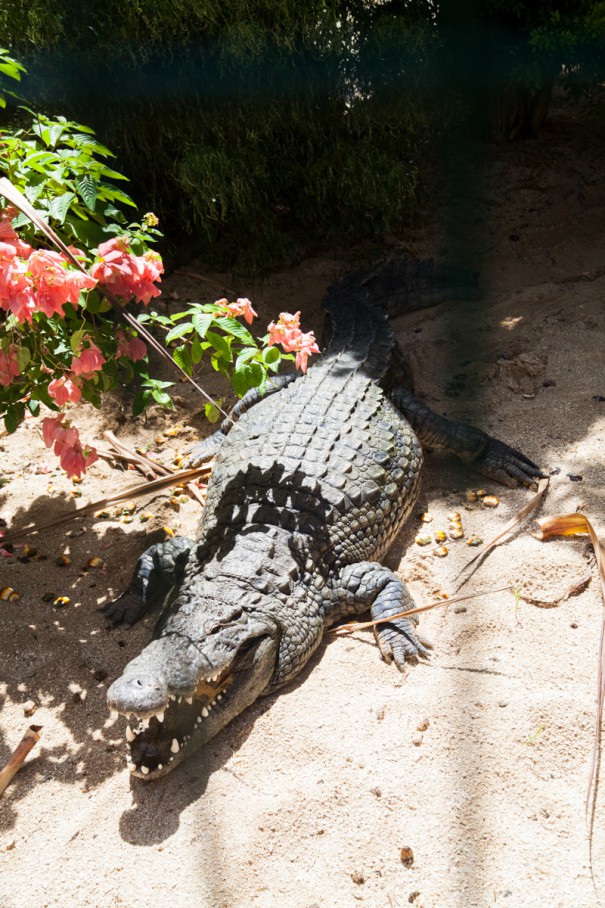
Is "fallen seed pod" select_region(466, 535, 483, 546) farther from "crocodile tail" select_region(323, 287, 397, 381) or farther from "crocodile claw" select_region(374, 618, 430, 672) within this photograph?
"crocodile tail" select_region(323, 287, 397, 381)

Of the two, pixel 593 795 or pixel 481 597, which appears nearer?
pixel 593 795

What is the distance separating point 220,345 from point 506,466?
194cm

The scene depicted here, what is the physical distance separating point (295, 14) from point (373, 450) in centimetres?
291

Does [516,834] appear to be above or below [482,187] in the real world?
below

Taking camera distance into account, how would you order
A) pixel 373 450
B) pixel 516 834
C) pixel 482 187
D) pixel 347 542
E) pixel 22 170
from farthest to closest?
pixel 482 187 < pixel 373 450 < pixel 347 542 < pixel 22 170 < pixel 516 834

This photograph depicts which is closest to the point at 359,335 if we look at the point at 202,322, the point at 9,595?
the point at 202,322

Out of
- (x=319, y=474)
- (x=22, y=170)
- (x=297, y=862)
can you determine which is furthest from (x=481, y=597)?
(x=22, y=170)

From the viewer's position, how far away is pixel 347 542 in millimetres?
3570

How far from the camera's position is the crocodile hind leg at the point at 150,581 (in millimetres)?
3494

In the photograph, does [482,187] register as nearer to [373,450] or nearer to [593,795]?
[373,450]

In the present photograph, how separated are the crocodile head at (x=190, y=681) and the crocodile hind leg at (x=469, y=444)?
1.72 meters

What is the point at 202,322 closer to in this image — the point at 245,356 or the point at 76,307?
the point at 245,356

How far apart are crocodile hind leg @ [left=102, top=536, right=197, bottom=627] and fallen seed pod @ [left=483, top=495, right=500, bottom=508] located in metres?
1.55

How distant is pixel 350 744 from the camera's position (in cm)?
280
